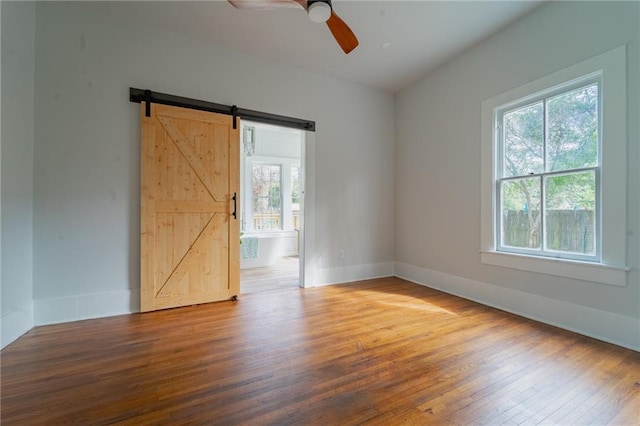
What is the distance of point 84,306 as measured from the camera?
9.22ft

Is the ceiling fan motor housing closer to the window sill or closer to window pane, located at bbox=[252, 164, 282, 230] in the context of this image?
the window sill

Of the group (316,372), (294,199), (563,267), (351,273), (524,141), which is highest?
(524,141)

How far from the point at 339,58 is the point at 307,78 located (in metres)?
0.56

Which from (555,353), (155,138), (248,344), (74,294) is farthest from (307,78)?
(555,353)

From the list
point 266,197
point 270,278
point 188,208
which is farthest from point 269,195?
point 188,208

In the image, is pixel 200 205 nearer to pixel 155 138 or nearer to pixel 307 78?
pixel 155 138

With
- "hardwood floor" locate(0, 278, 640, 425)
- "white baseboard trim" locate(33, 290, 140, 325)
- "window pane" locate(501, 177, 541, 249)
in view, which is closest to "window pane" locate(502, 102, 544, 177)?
"window pane" locate(501, 177, 541, 249)

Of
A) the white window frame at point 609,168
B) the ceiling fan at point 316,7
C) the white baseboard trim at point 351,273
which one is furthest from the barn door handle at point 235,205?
the white window frame at point 609,168

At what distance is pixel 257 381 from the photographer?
5.83 feet

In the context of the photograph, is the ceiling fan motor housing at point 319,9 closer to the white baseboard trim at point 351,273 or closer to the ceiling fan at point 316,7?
the ceiling fan at point 316,7

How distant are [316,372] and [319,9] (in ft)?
8.04

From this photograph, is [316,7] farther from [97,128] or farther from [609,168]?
[609,168]

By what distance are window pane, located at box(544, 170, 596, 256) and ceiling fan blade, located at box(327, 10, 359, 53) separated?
92.5 inches

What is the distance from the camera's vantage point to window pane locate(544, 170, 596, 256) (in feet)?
8.23
